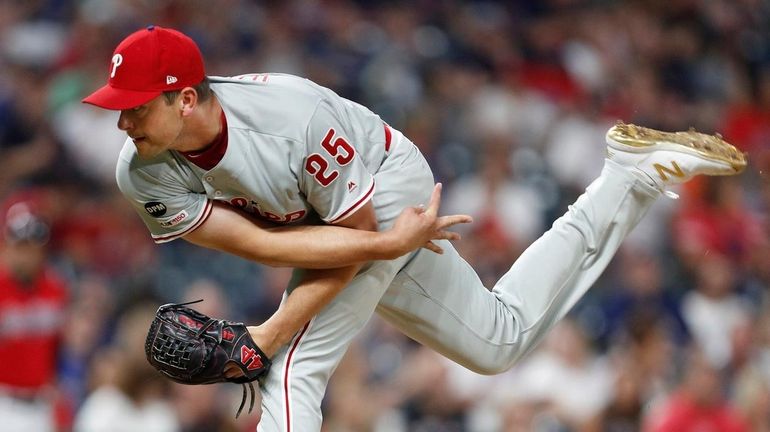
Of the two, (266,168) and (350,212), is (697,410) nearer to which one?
(350,212)

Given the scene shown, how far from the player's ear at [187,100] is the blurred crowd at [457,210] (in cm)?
272

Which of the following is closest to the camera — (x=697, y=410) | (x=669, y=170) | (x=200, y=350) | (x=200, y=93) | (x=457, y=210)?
(x=200, y=93)

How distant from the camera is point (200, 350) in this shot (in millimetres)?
3711

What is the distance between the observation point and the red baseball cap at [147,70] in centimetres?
344

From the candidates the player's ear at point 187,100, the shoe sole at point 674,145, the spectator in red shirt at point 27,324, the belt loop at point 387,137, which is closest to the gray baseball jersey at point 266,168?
the player's ear at point 187,100

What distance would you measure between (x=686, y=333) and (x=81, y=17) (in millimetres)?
4546

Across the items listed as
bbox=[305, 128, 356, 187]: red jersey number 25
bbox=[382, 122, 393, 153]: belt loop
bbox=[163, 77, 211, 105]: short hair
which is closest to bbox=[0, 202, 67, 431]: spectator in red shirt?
bbox=[382, 122, 393, 153]: belt loop

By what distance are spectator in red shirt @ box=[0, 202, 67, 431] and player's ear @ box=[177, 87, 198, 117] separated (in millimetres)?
3155

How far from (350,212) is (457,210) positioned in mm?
4258

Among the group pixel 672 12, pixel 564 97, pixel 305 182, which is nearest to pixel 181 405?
pixel 305 182

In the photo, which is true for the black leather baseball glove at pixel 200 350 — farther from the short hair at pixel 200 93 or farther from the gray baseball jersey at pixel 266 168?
the short hair at pixel 200 93

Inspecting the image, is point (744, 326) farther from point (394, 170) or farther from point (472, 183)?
Result: point (394, 170)

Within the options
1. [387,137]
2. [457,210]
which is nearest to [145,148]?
[387,137]

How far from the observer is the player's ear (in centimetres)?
351
